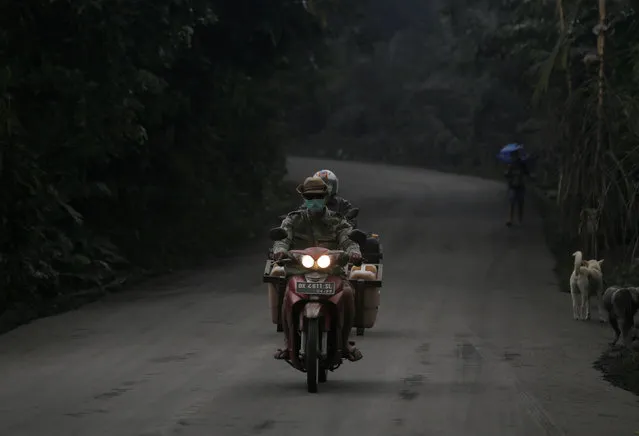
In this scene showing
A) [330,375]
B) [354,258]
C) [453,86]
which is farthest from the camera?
[453,86]

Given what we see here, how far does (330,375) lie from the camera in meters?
14.8

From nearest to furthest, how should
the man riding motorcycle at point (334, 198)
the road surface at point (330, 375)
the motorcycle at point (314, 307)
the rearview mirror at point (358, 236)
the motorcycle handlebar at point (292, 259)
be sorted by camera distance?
the road surface at point (330, 375), the motorcycle at point (314, 307), the motorcycle handlebar at point (292, 259), the rearview mirror at point (358, 236), the man riding motorcycle at point (334, 198)

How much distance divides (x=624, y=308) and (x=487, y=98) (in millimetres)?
46930

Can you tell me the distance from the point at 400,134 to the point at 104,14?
51.3m

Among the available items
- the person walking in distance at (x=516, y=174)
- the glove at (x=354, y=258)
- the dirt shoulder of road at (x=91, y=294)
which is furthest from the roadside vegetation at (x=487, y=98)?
the dirt shoulder of road at (x=91, y=294)

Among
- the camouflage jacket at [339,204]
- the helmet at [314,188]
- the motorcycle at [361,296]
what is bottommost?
the motorcycle at [361,296]

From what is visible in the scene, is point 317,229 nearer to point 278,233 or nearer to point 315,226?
point 315,226

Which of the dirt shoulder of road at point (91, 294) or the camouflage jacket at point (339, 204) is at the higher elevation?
the camouflage jacket at point (339, 204)

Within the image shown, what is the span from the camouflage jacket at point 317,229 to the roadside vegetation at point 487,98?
4718mm

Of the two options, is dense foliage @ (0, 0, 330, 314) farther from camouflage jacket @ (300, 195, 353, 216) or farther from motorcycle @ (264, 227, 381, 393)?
motorcycle @ (264, 227, 381, 393)

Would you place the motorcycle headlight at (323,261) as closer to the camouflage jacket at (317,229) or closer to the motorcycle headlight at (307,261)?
the motorcycle headlight at (307,261)

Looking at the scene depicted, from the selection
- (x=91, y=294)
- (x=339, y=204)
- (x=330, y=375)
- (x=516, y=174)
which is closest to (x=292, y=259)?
(x=330, y=375)

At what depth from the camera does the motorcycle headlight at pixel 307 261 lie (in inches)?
520

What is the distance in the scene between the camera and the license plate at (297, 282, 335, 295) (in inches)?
520
